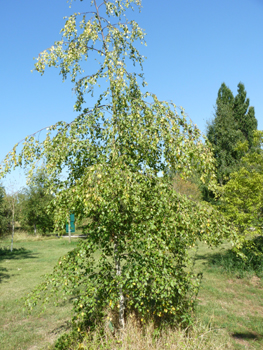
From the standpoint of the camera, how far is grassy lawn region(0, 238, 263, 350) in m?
4.86

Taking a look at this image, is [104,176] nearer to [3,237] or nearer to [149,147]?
[149,147]

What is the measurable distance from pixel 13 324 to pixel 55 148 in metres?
4.31

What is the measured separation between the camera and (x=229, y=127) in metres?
20.6

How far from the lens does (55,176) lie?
3809mm

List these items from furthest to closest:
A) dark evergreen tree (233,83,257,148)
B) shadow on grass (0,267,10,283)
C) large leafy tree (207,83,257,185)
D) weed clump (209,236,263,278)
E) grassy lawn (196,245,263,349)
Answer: dark evergreen tree (233,83,257,148) < large leafy tree (207,83,257,185) < shadow on grass (0,267,10,283) < weed clump (209,236,263,278) < grassy lawn (196,245,263,349)

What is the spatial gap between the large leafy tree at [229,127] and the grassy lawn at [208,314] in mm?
11260

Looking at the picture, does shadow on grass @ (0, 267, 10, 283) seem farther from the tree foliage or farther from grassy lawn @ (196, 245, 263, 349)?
the tree foliage

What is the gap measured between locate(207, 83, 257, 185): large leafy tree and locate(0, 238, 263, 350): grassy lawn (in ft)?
36.9

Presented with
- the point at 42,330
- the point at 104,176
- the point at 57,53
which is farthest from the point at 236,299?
the point at 57,53

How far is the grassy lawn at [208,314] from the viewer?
4.86 m

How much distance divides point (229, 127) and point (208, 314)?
56.5ft

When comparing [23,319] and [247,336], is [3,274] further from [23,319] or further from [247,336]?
[247,336]

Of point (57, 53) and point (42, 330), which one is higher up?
point (57, 53)

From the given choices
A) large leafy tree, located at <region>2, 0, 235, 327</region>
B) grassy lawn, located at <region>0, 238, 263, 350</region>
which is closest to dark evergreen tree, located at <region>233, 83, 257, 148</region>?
grassy lawn, located at <region>0, 238, 263, 350</region>
